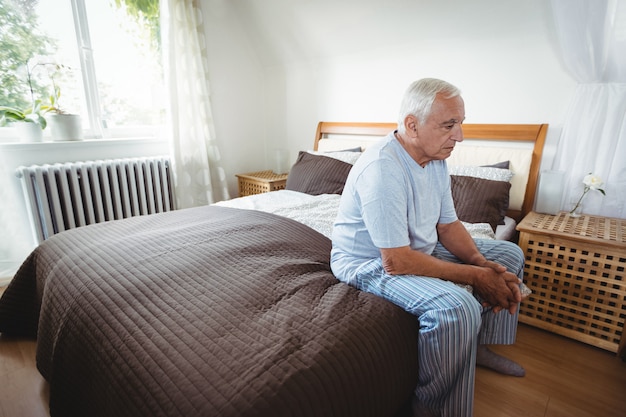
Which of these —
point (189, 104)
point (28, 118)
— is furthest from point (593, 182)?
point (28, 118)

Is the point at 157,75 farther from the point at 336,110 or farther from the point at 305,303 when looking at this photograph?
the point at 305,303

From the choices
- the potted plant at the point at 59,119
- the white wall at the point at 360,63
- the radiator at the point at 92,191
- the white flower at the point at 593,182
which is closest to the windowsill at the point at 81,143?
the potted plant at the point at 59,119

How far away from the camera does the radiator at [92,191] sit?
7.62 ft

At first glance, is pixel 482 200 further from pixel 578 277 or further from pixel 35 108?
pixel 35 108

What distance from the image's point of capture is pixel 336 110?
3.12 m

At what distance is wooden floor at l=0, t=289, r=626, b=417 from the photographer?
1311 mm

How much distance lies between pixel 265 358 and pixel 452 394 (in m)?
0.62

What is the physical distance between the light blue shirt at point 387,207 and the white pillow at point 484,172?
31.4 inches

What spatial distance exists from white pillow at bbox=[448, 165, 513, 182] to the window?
→ 2.54m

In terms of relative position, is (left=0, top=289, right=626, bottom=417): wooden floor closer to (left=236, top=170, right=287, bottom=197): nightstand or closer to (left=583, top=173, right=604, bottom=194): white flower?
(left=583, top=173, right=604, bottom=194): white flower

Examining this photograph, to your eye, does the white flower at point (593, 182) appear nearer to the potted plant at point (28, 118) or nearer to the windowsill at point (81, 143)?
the windowsill at point (81, 143)

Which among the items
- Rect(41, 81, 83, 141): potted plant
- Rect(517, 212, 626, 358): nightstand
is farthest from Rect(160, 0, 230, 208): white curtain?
Rect(517, 212, 626, 358): nightstand

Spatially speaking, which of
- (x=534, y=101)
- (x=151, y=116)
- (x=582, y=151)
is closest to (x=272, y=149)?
(x=151, y=116)

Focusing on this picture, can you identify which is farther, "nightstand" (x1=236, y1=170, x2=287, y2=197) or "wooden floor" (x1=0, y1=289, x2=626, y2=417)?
"nightstand" (x1=236, y1=170, x2=287, y2=197)
